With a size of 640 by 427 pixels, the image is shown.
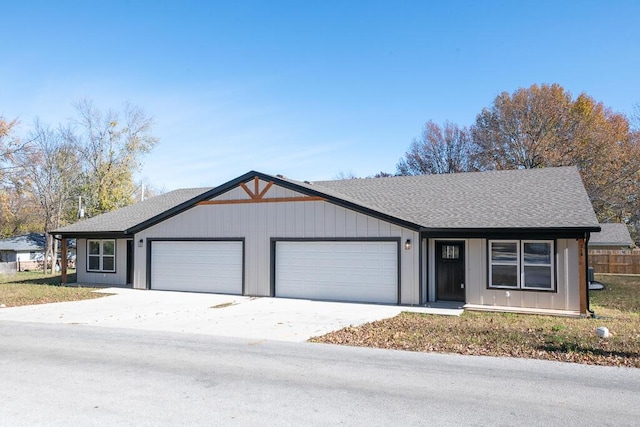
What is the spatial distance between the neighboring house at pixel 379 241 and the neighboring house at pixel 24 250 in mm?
22332

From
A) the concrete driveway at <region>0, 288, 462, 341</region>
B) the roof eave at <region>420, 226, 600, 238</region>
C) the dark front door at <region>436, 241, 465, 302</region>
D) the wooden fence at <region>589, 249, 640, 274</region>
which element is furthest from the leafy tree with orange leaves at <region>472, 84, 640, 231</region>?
the concrete driveway at <region>0, 288, 462, 341</region>

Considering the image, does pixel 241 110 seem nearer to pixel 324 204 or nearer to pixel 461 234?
pixel 324 204

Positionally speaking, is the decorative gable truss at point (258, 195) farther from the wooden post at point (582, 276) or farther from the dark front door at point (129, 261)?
the wooden post at point (582, 276)

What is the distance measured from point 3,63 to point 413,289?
21.1 m

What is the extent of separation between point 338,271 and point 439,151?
29440 mm

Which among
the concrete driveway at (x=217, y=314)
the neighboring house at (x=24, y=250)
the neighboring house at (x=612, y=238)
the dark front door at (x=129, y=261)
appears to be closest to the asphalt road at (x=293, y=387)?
the concrete driveway at (x=217, y=314)

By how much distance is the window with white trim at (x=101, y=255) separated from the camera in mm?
21062

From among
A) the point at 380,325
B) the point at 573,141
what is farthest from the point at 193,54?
the point at 573,141

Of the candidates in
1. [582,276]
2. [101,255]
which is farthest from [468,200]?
[101,255]

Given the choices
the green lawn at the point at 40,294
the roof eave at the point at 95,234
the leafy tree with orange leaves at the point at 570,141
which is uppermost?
the leafy tree with orange leaves at the point at 570,141

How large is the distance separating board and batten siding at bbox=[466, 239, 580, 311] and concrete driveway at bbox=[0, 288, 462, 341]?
3.89 feet

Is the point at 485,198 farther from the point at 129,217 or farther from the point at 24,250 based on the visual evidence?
the point at 24,250

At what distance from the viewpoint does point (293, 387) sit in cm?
621

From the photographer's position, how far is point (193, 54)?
18.2 meters
